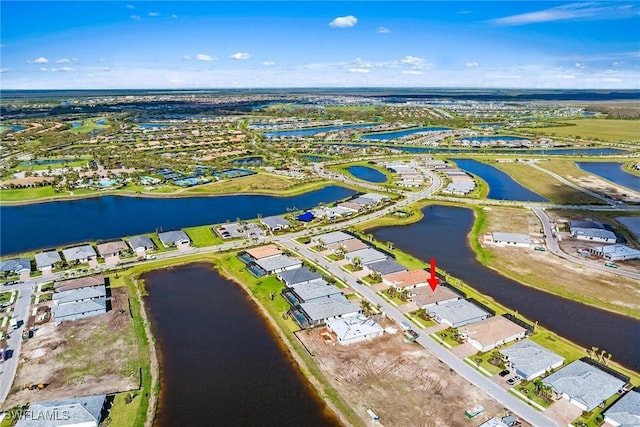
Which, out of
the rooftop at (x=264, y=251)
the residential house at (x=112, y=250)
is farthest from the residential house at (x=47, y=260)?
the rooftop at (x=264, y=251)

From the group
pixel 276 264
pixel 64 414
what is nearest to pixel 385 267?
pixel 276 264

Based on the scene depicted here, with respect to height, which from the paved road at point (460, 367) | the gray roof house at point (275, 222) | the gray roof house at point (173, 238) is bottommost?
the paved road at point (460, 367)

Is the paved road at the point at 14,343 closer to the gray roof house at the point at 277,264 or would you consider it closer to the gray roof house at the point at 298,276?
the gray roof house at the point at 277,264

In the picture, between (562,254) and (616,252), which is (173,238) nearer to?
(562,254)

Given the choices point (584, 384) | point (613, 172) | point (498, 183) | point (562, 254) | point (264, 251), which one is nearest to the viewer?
point (584, 384)

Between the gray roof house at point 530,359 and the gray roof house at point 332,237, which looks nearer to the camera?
the gray roof house at point 530,359
